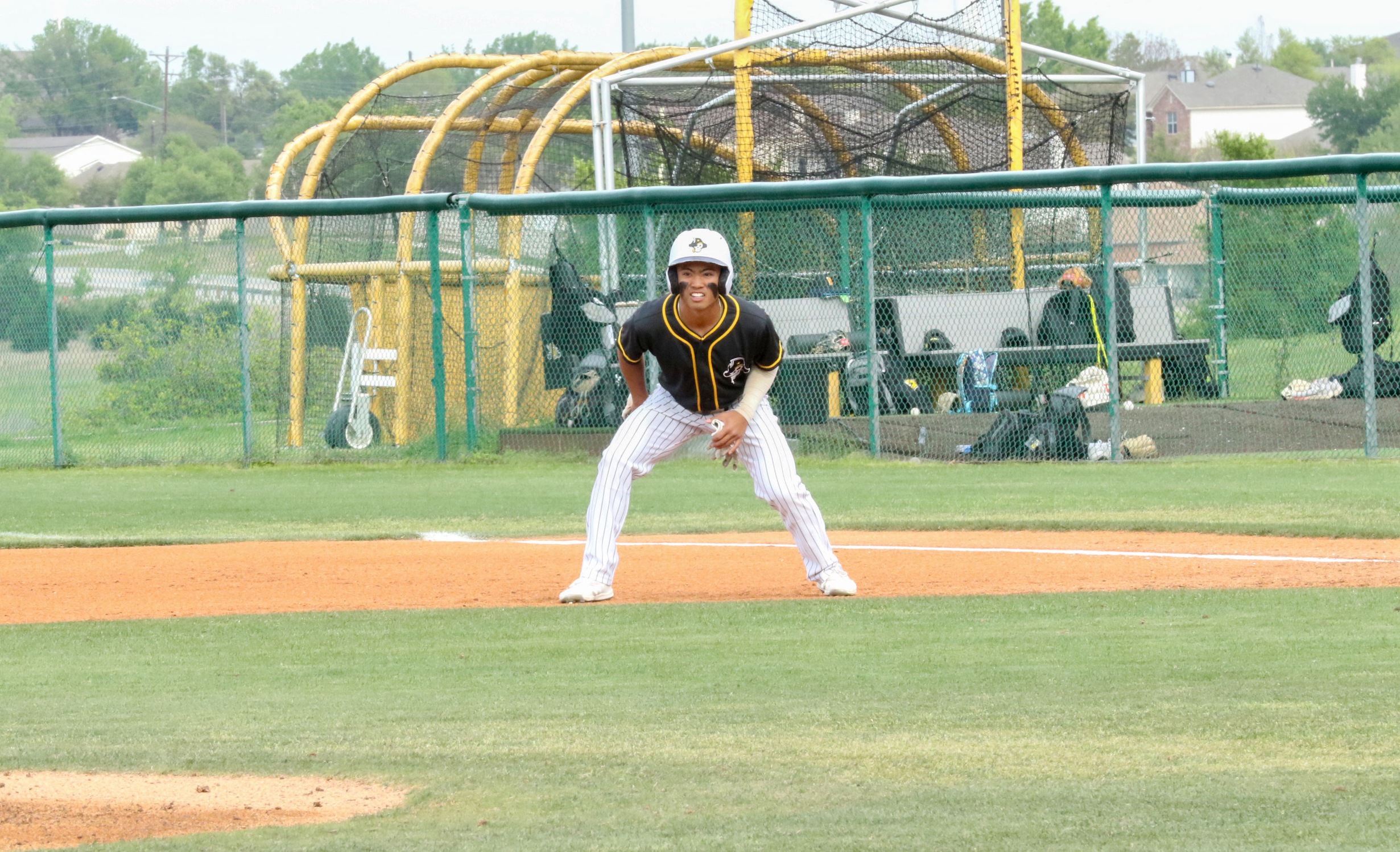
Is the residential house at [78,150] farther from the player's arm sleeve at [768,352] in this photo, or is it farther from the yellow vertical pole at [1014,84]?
the player's arm sleeve at [768,352]

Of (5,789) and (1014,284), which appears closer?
(5,789)

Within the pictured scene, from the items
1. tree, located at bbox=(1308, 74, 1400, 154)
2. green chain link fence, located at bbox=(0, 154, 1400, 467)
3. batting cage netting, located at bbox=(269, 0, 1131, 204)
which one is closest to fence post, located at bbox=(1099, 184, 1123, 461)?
green chain link fence, located at bbox=(0, 154, 1400, 467)

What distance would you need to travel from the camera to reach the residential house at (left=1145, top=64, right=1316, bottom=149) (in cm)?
11588

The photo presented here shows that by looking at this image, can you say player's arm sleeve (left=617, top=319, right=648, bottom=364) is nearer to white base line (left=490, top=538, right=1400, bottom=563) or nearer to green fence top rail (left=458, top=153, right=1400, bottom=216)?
white base line (left=490, top=538, right=1400, bottom=563)

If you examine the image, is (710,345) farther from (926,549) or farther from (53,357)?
(53,357)

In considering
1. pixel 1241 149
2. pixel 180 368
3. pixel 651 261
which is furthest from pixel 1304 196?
pixel 1241 149

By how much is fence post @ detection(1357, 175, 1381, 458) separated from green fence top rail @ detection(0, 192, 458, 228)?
7.65m

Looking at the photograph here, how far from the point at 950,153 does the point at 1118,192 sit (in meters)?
2.66

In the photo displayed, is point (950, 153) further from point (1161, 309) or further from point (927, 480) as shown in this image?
point (927, 480)

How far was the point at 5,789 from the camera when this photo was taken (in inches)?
169

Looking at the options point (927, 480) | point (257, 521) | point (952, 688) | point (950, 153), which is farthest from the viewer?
point (950, 153)

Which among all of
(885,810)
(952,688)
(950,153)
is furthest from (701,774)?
(950,153)

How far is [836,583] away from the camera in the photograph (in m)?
7.45

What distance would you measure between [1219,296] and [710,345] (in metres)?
9.75
